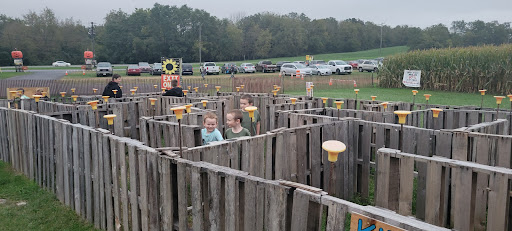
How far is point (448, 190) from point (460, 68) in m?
26.3

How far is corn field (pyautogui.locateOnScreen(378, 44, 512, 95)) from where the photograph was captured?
25.4m

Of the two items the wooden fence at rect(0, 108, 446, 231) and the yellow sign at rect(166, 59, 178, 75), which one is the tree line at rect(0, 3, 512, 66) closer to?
the yellow sign at rect(166, 59, 178, 75)

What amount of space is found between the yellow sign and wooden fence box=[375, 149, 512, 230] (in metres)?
13.1

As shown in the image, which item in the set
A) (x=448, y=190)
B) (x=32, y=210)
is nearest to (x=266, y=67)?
(x=32, y=210)

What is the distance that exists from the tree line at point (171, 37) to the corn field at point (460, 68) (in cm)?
5258

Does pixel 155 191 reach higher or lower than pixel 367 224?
lower

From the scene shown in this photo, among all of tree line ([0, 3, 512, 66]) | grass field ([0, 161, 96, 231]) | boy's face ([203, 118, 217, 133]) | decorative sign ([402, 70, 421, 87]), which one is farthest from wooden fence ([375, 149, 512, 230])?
tree line ([0, 3, 512, 66])

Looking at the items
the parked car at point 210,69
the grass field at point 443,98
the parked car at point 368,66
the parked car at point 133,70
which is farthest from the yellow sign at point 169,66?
the parked car at point 368,66

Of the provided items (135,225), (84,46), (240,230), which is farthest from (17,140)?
(84,46)

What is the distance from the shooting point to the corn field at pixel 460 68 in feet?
83.4

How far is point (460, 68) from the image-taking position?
1087 inches

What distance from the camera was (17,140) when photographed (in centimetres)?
824

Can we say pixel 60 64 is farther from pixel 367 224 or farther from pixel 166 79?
pixel 367 224

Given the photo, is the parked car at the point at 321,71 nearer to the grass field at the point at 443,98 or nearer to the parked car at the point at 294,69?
the parked car at the point at 294,69
